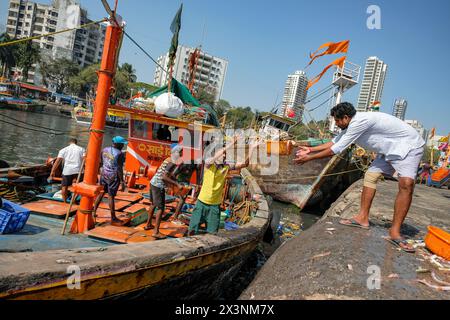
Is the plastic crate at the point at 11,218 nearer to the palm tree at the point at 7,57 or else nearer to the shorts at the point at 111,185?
the shorts at the point at 111,185

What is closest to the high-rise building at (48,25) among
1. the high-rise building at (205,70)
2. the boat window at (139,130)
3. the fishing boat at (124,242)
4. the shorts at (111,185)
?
the high-rise building at (205,70)

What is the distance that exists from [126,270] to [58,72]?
7709 centimetres

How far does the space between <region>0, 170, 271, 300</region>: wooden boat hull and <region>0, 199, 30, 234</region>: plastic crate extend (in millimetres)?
1672

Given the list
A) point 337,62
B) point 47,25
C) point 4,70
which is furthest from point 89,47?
point 337,62

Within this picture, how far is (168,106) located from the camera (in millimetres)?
7160

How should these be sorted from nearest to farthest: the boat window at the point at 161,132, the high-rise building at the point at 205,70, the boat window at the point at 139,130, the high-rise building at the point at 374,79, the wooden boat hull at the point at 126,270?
1. the wooden boat hull at the point at 126,270
2. the boat window at the point at 139,130
3. the boat window at the point at 161,132
4. the high-rise building at the point at 374,79
5. the high-rise building at the point at 205,70

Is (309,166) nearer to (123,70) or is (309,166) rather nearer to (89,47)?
(123,70)

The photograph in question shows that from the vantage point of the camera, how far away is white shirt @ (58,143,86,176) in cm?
630

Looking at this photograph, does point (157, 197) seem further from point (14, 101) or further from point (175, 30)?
point (14, 101)

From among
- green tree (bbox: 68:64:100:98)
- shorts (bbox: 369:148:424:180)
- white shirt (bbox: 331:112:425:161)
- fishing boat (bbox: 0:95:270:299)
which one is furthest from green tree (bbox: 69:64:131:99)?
shorts (bbox: 369:148:424:180)

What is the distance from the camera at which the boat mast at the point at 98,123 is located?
169 inches

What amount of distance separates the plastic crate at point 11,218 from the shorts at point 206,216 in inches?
87.2

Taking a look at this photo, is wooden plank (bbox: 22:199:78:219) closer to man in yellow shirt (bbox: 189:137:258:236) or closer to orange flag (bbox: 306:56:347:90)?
man in yellow shirt (bbox: 189:137:258:236)

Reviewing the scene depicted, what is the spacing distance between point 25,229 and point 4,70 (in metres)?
73.5
